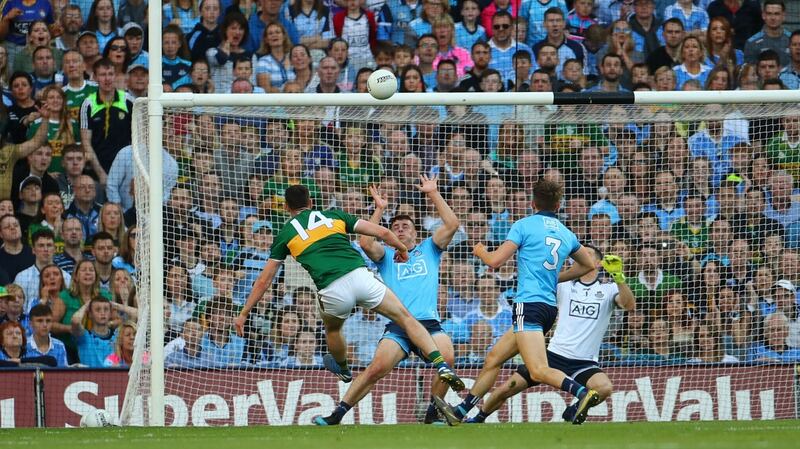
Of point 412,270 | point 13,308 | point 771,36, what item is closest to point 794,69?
point 771,36

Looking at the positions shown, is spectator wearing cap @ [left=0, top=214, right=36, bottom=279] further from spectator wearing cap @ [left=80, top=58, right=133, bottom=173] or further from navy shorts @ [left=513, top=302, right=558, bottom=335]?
navy shorts @ [left=513, top=302, right=558, bottom=335]

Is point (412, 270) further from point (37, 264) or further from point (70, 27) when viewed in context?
point (70, 27)

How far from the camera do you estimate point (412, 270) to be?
10914 millimetres

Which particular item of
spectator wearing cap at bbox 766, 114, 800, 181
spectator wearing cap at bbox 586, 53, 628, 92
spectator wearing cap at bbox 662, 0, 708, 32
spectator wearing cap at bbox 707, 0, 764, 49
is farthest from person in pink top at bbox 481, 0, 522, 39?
spectator wearing cap at bbox 766, 114, 800, 181

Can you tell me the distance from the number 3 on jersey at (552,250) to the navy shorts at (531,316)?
320mm

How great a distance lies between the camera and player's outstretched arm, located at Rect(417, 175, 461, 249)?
10.4 metres

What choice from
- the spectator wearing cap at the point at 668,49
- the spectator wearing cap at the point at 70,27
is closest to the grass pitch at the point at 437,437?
the spectator wearing cap at the point at 668,49

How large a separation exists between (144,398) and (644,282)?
533 cm

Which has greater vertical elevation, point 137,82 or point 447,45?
point 447,45

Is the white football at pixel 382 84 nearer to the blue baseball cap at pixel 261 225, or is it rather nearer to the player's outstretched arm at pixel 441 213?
the player's outstretched arm at pixel 441 213

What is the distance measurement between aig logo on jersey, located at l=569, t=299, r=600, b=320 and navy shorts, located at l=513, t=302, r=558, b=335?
1.33 meters

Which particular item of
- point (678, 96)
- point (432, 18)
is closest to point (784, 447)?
point (678, 96)

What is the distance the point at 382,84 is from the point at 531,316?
8.61ft

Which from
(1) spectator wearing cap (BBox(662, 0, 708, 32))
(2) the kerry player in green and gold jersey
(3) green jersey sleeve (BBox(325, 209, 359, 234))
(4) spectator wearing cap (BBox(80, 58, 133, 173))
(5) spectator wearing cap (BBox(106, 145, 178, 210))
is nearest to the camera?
(2) the kerry player in green and gold jersey
